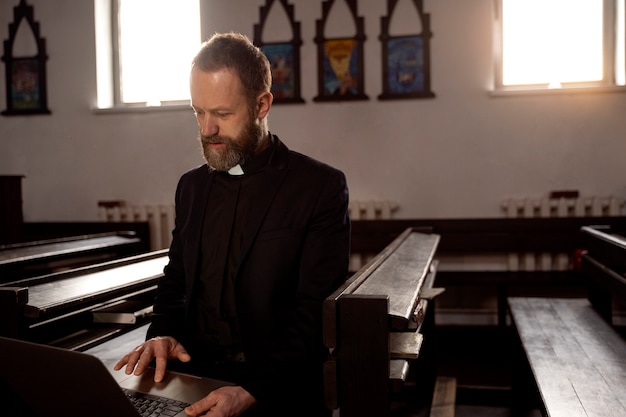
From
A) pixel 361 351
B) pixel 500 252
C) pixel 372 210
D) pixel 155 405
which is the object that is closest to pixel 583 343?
pixel 361 351

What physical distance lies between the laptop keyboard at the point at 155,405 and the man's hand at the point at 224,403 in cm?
3

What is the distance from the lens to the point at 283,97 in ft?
17.7

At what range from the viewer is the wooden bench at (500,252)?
4812 millimetres

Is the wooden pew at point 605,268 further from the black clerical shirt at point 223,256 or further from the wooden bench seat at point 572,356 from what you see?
the black clerical shirt at point 223,256

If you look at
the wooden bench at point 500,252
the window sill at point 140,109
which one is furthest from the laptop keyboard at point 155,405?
the window sill at point 140,109

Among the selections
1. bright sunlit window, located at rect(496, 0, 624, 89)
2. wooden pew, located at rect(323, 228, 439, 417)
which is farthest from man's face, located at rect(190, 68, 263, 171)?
bright sunlit window, located at rect(496, 0, 624, 89)

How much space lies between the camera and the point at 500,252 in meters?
5.15

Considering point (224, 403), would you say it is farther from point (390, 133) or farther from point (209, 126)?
point (390, 133)

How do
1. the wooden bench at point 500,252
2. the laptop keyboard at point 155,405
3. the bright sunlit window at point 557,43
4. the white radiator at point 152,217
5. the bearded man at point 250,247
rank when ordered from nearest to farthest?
the laptop keyboard at point 155,405 → the bearded man at point 250,247 → the wooden bench at point 500,252 → the bright sunlit window at point 557,43 → the white radiator at point 152,217

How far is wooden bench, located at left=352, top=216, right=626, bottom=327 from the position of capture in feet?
15.8

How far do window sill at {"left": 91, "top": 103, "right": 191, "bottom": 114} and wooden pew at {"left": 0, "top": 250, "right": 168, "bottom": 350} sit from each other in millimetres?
3331

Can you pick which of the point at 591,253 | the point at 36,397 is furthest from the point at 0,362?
the point at 591,253

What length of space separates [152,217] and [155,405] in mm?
4510

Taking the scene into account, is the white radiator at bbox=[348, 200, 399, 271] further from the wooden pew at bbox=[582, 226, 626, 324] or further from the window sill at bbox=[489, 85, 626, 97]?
the wooden pew at bbox=[582, 226, 626, 324]
